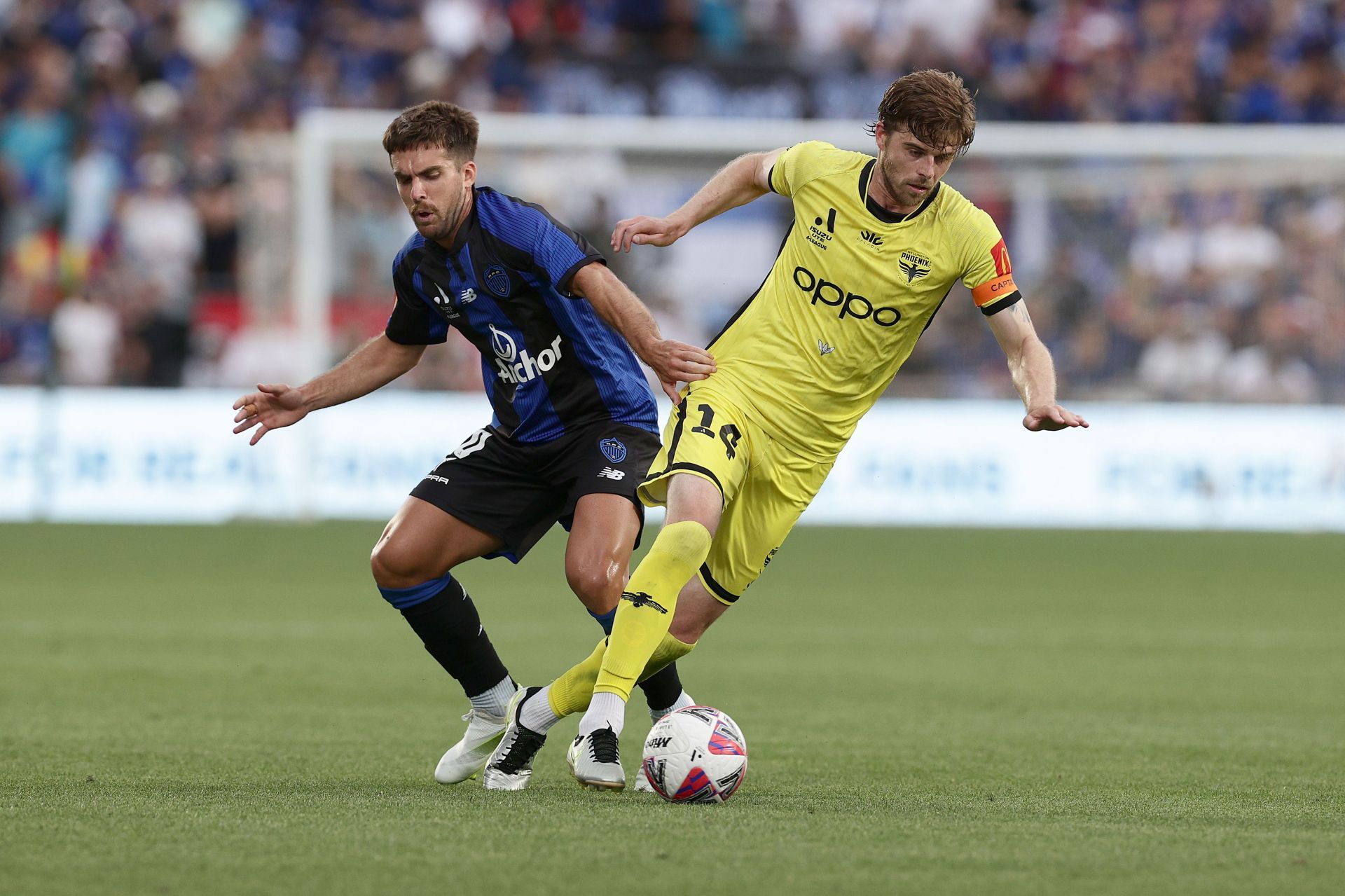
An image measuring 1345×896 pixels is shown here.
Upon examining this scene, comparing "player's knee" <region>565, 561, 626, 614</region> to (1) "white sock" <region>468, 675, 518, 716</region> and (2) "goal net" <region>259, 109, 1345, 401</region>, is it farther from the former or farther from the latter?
(2) "goal net" <region>259, 109, 1345, 401</region>

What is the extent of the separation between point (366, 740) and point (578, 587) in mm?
1336

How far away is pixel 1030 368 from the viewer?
5.80 meters

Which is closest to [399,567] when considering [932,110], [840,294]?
[840,294]

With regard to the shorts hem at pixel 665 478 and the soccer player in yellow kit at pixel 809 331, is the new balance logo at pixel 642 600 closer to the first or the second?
the soccer player in yellow kit at pixel 809 331

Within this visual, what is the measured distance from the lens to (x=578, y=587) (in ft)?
19.4

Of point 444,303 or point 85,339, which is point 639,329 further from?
point 85,339

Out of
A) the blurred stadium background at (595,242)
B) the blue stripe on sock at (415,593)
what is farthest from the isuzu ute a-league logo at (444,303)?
the blurred stadium background at (595,242)

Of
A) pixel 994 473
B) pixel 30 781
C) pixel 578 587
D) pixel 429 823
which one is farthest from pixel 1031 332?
pixel 994 473

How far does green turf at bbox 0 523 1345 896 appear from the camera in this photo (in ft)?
14.1

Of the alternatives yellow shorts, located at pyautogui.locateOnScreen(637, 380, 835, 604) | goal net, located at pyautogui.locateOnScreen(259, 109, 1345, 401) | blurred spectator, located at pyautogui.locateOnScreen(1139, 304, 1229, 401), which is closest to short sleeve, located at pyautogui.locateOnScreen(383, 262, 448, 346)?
yellow shorts, located at pyautogui.locateOnScreen(637, 380, 835, 604)

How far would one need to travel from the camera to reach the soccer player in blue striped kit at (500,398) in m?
5.82

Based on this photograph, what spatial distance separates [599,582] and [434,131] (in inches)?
59.0

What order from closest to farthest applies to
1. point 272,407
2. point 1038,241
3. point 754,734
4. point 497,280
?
point 497,280 → point 272,407 → point 754,734 → point 1038,241

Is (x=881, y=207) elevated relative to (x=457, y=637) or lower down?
elevated
